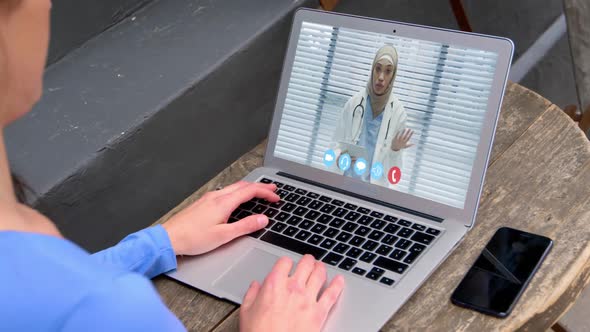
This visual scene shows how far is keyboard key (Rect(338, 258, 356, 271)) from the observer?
93 cm

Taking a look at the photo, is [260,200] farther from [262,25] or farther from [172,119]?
[262,25]

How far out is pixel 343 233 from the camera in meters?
0.98

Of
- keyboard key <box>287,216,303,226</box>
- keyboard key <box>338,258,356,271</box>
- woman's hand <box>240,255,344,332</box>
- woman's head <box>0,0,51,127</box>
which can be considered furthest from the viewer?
keyboard key <box>287,216,303,226</box>

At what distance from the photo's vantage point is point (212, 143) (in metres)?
1.60

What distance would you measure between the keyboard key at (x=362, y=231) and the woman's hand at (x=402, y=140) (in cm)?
13

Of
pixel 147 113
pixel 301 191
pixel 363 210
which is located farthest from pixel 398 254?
pixel 147 113

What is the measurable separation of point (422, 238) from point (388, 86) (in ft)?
0.77

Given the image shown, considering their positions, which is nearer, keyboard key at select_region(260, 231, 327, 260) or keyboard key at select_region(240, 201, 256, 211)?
keyboard key at select_region(260, 231, 327, 260)

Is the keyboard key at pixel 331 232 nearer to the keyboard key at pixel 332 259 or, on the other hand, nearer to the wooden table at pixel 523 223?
the keyboard key at pixel 332 259

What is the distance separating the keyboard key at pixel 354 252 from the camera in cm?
94

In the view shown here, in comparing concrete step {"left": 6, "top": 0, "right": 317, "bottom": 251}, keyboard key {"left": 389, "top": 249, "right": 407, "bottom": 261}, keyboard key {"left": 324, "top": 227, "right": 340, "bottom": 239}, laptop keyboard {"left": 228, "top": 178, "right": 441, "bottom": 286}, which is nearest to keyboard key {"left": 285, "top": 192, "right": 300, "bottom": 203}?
laptop keyboard {"left": 228, "top": 178, "right": 441, "bottom": 286}

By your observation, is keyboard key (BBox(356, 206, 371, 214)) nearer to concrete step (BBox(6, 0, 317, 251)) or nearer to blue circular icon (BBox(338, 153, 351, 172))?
blue circular icon (BBox(338, 153, 351, 172))

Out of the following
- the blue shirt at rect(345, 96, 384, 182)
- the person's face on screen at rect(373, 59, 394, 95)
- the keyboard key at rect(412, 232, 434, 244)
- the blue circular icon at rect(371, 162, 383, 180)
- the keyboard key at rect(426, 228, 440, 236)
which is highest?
the person's face on screen at rect(373, 59, 394, 95)

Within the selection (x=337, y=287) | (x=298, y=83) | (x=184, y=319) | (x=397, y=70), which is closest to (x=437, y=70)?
(x=397, y=70)
